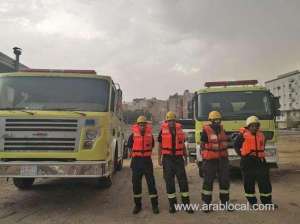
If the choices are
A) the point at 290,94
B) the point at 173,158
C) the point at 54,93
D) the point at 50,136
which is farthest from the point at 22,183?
the point at 290,94

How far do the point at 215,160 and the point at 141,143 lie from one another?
4.99ft

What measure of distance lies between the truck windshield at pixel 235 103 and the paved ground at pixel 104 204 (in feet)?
6.67

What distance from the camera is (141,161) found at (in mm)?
7328

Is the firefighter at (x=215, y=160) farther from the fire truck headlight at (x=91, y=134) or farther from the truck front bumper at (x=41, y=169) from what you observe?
the truck front bumper at (x=41, y=169)

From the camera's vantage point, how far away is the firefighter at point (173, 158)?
716 centimetres

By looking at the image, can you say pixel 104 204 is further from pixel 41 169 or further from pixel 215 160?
pixel 215 160

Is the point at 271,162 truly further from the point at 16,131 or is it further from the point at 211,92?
the point at 16,131

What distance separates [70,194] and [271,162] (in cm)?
535

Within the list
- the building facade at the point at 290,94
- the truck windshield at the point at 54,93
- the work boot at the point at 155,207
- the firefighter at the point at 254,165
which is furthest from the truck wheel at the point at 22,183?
the building facade at the point at 290,94

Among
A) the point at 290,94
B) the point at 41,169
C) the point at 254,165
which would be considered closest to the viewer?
the point at 41,169

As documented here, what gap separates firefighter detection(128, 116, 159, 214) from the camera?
7.21 meters

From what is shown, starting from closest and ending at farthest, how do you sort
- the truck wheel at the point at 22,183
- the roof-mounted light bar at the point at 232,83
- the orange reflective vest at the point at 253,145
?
the orange reflective vest at the point at 253,145
the truck wheel at the point at 22,183
the roof-mounted light bar at the point at 232,83

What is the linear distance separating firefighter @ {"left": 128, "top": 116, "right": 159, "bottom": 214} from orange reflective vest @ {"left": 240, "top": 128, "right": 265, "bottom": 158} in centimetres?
190

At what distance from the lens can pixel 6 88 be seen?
7824 mm
